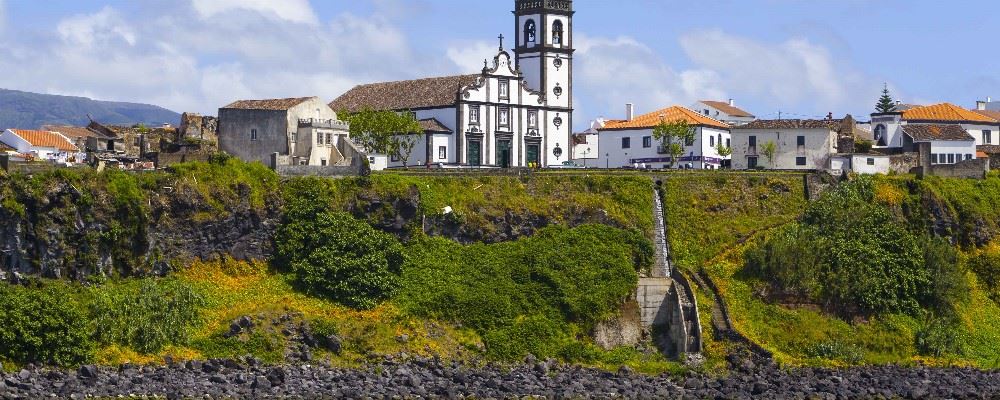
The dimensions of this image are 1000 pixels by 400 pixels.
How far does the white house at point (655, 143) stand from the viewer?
105312 millimetres

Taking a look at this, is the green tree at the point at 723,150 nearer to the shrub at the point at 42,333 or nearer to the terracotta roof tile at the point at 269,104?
the terracotta roof tile at the point at 269,104

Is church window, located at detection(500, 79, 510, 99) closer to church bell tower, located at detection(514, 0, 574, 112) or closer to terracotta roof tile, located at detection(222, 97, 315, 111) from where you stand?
church bell tower, located at detection(514, 0, 574, 112)

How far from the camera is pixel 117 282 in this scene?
74000 mm

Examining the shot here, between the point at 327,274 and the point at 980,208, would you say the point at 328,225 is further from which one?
the point at 980,208

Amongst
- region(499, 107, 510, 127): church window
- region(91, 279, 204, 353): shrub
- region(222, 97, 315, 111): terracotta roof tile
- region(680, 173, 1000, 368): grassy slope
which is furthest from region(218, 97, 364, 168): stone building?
region(680, 173, 1000, 368): grassy slope

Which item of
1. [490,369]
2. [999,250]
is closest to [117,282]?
[490,369]

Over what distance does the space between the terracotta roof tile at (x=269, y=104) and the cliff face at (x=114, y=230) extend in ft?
36.6

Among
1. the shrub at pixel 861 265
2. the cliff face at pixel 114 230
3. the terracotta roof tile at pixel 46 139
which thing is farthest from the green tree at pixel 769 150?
the terracotta roof tile at pixel 46 139

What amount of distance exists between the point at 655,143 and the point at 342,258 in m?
33.4

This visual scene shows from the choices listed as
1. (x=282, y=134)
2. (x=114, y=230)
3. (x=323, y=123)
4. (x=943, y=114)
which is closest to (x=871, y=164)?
(x=943, y=114)

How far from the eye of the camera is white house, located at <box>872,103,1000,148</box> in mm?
111875

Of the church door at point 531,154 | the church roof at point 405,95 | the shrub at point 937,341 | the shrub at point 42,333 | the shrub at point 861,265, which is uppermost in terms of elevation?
the church roof at point 405,95

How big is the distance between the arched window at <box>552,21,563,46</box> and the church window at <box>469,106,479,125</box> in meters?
7.67

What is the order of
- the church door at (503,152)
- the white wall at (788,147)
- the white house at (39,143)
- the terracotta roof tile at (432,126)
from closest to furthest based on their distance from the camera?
the white house at (39,143), the white wall at (788,147), the terracotta roof tile at (432,126), the church door at (503,152)
